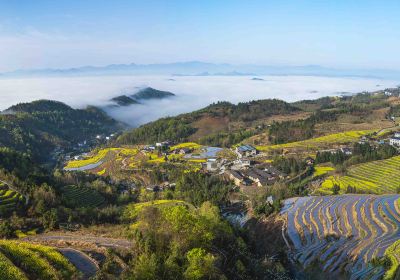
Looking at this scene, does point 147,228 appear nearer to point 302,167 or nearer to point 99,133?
point 302,167

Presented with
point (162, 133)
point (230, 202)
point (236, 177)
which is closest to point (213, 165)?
point (236, 177)

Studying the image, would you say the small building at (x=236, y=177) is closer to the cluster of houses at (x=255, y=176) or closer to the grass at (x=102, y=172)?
the cluster of houses at (x=255, y=176)

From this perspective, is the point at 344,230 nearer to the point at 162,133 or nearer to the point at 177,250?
the point at 177,250

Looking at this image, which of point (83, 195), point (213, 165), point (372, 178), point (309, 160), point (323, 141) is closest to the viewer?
point (83, 195)

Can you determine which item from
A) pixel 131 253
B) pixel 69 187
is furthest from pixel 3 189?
pixel 131 253

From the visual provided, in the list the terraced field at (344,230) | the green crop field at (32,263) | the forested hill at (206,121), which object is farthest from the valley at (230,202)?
the forested hill at (206,121)

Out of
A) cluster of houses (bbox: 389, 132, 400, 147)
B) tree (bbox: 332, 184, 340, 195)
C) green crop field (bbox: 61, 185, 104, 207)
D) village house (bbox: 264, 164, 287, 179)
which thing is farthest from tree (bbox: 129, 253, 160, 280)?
cluster of houses (bbox: 389, 132, 400, 147)
